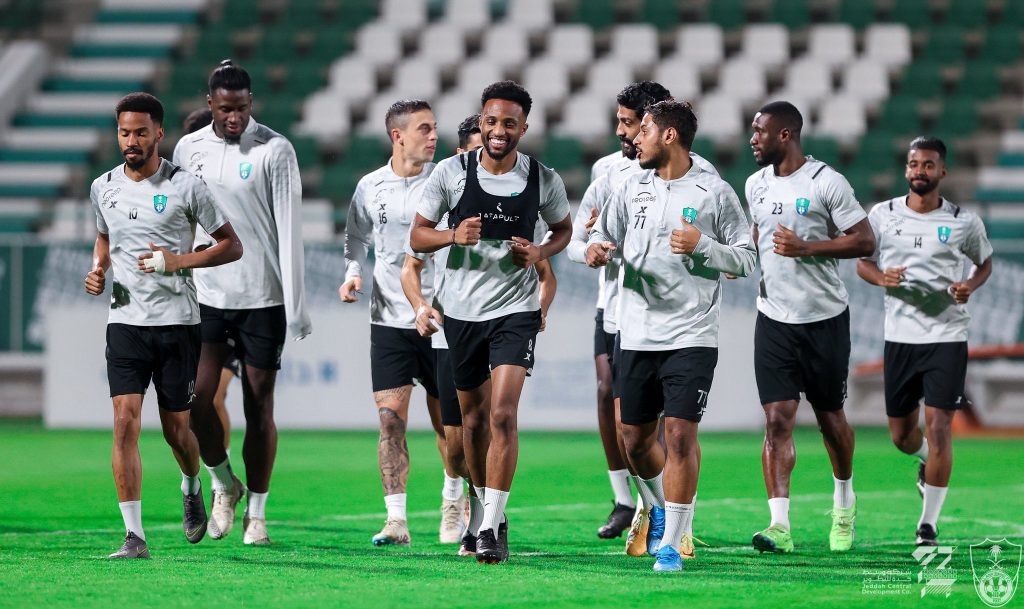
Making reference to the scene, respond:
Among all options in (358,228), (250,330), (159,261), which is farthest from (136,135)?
(358,228)

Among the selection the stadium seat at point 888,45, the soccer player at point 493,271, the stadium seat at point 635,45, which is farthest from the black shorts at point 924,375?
the stadium seat at point 888,45

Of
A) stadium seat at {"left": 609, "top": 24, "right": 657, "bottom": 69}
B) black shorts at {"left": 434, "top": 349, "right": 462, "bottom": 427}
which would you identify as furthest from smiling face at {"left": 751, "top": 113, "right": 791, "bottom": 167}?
stadium seat at {"left": 609, "top": 24, "right": 657, "bottom": 69}

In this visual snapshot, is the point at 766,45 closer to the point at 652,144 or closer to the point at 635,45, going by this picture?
Answer: the point at 635,45

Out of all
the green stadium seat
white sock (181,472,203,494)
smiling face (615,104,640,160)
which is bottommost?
white sock (181,472,203,494)

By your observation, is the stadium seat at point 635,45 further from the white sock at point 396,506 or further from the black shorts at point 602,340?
the white sock at point 396,506

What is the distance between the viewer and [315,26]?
83.6 feet

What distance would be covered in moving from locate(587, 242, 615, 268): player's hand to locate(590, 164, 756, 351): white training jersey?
114 millimetres

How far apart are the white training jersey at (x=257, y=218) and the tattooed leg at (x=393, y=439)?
2.13ft

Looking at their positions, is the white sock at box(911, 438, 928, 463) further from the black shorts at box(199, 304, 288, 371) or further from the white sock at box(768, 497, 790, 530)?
A: the black shorts at box(199, 304, 288, 371)

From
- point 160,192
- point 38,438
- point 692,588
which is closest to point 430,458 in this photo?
point 38,438

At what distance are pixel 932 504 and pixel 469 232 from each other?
328 centimetres

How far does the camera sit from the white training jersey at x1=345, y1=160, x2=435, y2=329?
29.0 ft

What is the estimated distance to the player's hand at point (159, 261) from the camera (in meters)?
7.54

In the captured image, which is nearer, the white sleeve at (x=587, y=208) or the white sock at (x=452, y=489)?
the white sleeve at (x=587, y=208)
